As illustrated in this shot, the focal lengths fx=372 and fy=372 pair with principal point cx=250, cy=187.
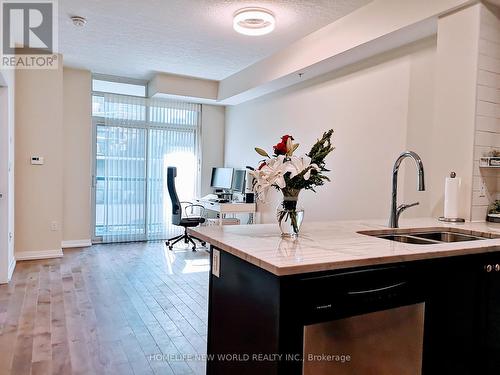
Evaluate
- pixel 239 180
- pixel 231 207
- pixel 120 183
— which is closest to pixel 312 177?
pixel 231 207

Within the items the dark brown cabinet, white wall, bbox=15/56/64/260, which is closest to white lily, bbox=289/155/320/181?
the dark brown cabinet

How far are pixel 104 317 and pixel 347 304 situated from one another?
7.84ft

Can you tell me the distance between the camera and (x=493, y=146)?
2574 mm

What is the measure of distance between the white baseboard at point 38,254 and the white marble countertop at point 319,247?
395 cm

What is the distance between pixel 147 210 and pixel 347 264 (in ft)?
17.7

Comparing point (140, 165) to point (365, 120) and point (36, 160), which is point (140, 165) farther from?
point (365, 120)

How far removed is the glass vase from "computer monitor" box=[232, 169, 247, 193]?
13.5 ft

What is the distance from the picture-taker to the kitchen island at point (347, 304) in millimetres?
1262

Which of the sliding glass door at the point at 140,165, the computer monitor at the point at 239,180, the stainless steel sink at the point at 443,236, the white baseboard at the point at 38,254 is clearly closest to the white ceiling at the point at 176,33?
the sliding glass door at the point at 140,165

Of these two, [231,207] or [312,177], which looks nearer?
[312,177]

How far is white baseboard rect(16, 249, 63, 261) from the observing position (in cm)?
480

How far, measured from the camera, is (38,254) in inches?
194

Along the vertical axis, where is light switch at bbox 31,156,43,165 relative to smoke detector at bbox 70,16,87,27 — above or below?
below

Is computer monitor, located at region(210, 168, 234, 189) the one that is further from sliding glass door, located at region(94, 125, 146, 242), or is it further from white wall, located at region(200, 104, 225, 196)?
sliding glass door, located at region(94, 125, 146, 242)
